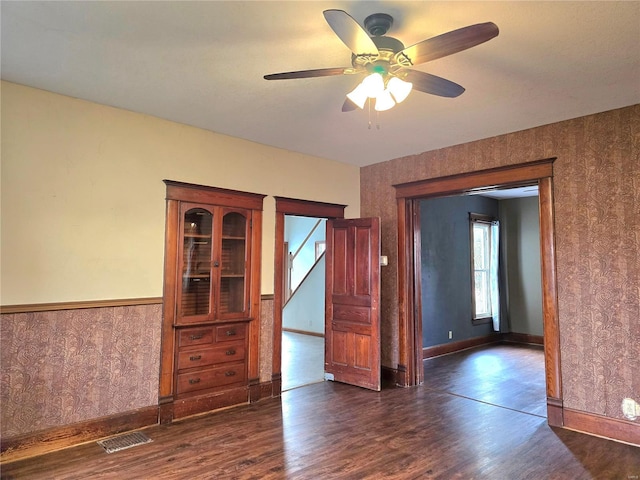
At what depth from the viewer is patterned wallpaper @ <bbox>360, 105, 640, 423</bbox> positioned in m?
3.26

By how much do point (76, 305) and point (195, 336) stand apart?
1065mm

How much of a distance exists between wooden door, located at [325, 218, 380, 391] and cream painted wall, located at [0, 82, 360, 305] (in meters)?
1.59

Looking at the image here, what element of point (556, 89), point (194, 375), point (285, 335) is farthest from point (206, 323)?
point (285, 335)

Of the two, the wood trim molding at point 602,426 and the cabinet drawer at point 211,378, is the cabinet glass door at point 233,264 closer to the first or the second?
the cabinet drawer at point 211,378

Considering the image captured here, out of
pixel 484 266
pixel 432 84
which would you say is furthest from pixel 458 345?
pixel 432 84

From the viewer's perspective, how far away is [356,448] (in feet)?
10.0

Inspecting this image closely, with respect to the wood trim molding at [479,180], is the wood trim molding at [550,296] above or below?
below

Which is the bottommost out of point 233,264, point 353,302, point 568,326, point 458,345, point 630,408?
point 458,345

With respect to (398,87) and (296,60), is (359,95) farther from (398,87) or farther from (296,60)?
(296,60)

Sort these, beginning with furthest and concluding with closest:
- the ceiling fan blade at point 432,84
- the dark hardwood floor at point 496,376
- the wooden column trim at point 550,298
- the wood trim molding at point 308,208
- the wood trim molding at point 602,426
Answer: the wood trim molding at point 308,208 < the dark hardwood floor at point 496,376 < the wooden column trim at point 550,298 < the wood trim molding at point 602,426 < the ceiling fan blade at point 432,84

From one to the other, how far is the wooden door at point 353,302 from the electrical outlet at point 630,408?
2.23 meters

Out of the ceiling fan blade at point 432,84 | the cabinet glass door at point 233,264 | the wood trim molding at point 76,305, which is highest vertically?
the ceiling fan blade at point 432,84

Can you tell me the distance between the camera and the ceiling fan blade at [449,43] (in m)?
1.71

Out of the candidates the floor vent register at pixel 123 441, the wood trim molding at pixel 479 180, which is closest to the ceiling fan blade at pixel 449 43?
the wood trim molding at pixel 479 180
